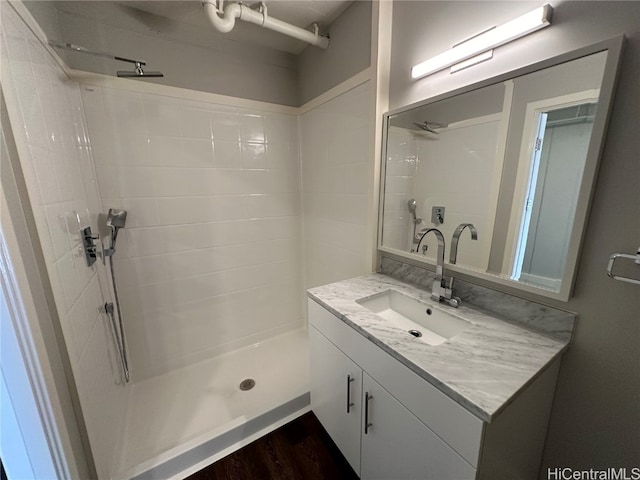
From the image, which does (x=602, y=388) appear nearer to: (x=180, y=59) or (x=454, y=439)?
(x=454, y=439)

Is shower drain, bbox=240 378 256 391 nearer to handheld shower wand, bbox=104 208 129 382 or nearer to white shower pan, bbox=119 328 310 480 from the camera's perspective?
white shower pan, bbox=119 328 310 480

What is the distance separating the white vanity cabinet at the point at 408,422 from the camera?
26.3 inches

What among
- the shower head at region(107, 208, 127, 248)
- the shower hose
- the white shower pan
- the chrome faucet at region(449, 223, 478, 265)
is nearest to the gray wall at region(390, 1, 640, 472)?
the chrome faucet at region(449, 223, 478, 265)

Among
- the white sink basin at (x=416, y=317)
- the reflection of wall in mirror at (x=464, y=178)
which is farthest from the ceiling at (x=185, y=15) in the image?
the white sink basin at (x=416, y=317)

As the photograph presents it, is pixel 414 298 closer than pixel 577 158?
No

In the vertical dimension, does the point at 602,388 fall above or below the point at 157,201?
below

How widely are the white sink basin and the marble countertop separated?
49mm

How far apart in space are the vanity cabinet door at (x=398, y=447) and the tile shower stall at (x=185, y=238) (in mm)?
699

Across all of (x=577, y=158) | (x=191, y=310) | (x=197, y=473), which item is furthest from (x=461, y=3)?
(x=197, y=473)

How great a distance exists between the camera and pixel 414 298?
1.21 meters

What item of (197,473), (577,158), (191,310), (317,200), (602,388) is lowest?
(197,473)

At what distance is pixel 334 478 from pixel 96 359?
4.15ft

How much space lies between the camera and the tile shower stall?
3.15 feet

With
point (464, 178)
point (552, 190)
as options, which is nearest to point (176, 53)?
point (464, 178)
